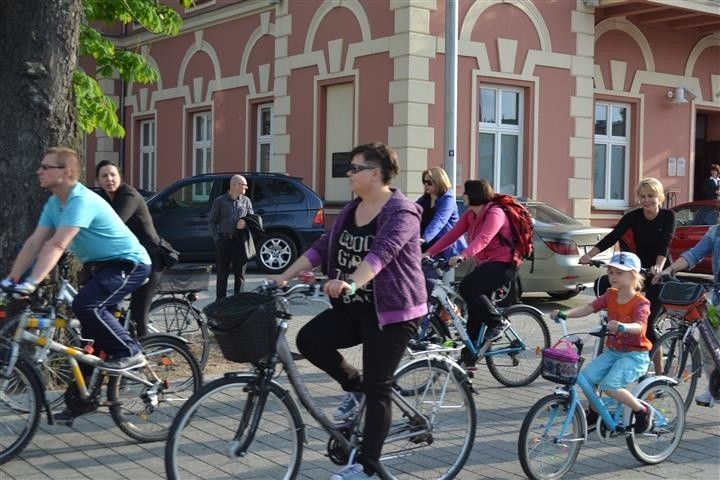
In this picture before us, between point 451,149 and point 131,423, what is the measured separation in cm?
728

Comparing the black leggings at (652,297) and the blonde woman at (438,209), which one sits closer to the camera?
the black leggings at (652,297)

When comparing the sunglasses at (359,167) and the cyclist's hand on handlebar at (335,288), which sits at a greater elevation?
the sunglasses at (359,167)

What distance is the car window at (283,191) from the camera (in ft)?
53.6

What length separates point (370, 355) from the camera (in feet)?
15.6

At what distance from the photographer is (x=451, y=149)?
1230 centimetres

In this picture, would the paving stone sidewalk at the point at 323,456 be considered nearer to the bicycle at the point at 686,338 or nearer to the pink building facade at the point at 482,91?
the bicycle at the point at 686,338

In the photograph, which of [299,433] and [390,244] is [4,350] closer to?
[299,433]

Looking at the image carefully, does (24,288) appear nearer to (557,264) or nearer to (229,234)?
(229,234)

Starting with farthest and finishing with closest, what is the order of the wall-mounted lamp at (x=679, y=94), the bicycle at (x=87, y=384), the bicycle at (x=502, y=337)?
the wall-mounted lamp at (x=679, y=94) → the bicycle at (x=502, y=337) → the bicycle at (x=87, y=384)

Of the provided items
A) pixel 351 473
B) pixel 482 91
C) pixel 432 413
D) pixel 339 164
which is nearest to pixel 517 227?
pixel 432 413

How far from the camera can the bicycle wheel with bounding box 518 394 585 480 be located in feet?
16.9

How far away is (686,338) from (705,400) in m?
0.53

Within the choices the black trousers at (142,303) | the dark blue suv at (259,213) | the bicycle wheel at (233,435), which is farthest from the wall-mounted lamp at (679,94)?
the bicycle wheel at (233,435)

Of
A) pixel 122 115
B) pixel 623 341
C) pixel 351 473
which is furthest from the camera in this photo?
pixel 122 115
